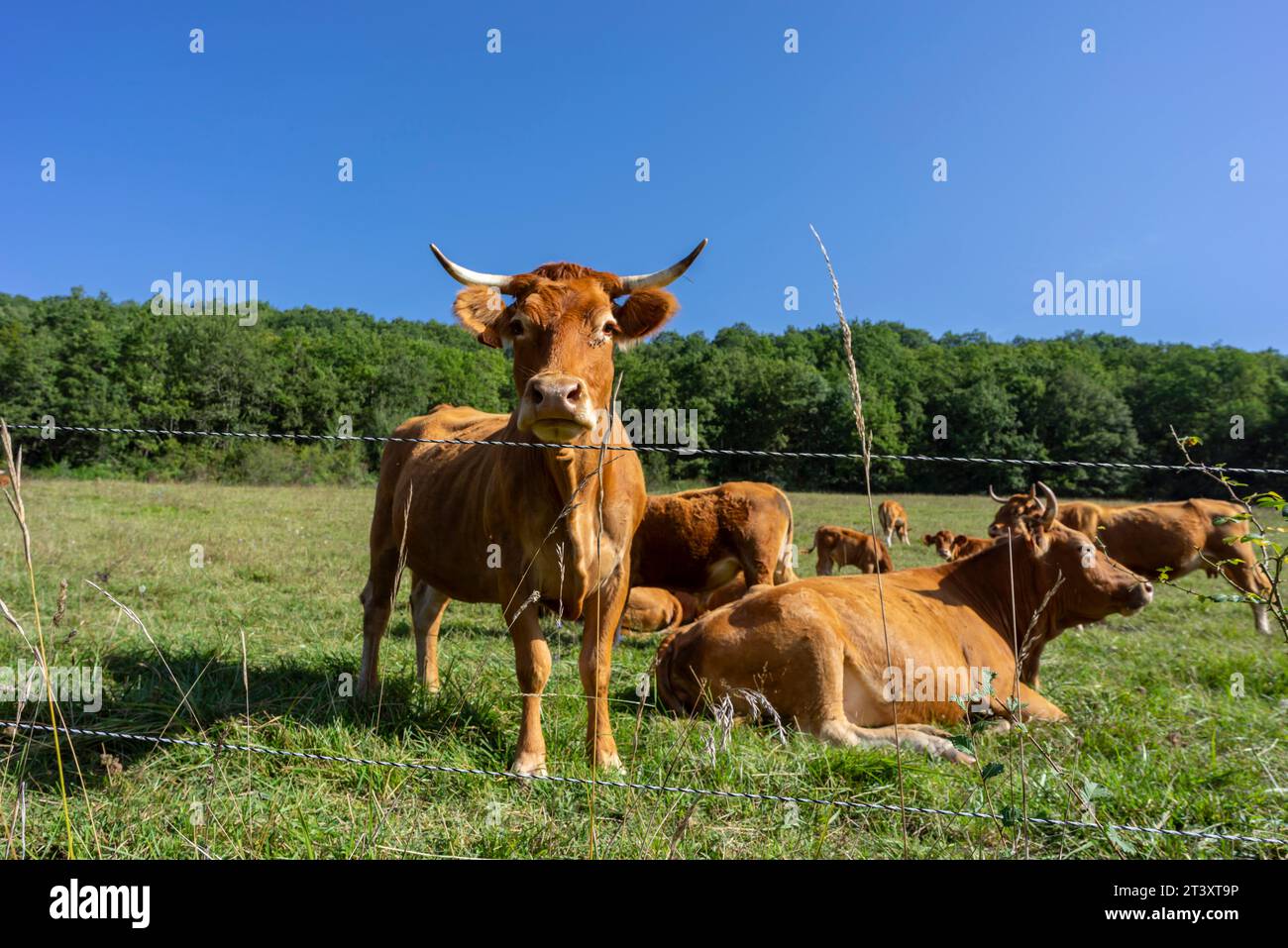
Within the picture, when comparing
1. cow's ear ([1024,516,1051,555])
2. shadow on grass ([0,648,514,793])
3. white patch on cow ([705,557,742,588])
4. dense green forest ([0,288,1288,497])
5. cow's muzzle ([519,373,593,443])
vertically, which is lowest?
shadow on grass ([0,648,514,793])

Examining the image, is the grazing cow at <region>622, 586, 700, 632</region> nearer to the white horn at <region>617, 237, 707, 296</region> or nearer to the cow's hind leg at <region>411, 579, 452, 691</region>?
the cow's hind leg at <region>411, 579, 452, 691</region>

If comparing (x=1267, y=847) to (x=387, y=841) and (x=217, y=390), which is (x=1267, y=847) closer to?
(x=387, y=841)

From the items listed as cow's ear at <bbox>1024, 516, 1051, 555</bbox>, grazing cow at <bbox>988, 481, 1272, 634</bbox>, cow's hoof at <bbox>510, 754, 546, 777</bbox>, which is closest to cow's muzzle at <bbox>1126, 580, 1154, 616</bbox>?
cow's ear at <bbox>1024, 516, 1051, 555</bbox>

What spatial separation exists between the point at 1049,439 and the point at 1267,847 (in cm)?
6886

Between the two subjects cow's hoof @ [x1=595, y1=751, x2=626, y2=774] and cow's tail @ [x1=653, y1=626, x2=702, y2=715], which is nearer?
cow's hoof @ [x1=595, y1=751, x2=626, y2=774]

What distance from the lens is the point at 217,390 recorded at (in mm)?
52250

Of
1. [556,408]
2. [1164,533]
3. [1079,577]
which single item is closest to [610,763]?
[556,408]

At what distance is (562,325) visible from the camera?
12.5ft

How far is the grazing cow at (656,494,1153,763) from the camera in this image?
4.42 metres

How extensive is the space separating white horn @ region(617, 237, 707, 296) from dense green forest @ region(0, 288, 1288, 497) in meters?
28.9

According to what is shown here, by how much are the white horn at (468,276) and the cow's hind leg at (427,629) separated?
7.48 ft

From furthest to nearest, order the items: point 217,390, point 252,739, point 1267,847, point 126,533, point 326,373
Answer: point 326,373 < point 217,390 < point 126,533 < point 252,739 < point 1267,847

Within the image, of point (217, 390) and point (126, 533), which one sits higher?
point (217, 390)
